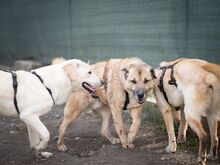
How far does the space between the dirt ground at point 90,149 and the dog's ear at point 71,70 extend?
3.61 feet

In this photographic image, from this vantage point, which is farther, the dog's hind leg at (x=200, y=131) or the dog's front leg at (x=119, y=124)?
the dog's front leg at (x=119, y=124)

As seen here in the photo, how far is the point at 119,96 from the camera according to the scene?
634cm

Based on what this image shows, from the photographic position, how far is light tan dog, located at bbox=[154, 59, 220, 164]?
524 cm

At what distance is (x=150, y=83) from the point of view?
602cm

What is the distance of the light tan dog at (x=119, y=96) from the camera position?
19.7 ft

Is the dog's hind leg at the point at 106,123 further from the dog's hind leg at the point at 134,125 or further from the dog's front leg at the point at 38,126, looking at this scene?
the dog's front leg at the point at 38,126

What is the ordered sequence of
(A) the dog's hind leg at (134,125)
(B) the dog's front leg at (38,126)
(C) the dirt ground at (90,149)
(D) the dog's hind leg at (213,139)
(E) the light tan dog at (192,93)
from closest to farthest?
(E) the light tan dog at (192,93) → (B) the dog's front leg at (38,126) → (D) the dog's hind leg at (213,139) → (C) the dirt ground at (90,149) → (A) the dog's hind leg at (134,125)

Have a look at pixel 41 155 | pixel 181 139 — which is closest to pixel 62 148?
pixel 41 155

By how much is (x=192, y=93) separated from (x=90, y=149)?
1.88 meters

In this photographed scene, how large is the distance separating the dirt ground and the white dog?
345mm

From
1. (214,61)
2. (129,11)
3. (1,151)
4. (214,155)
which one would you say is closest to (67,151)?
(1,151)

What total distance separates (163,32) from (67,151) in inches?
111

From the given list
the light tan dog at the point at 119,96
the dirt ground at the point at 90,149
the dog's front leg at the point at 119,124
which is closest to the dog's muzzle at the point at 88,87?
the light tan dog at the point at 119,96

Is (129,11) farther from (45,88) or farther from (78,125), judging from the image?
(45,88)
